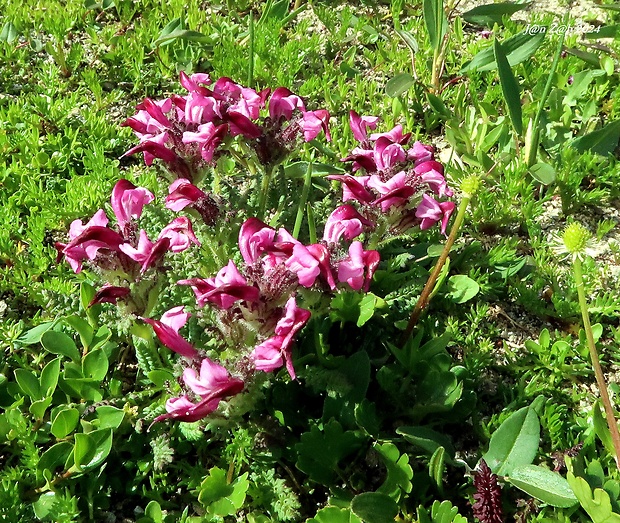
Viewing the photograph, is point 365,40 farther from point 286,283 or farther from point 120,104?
point 286,283

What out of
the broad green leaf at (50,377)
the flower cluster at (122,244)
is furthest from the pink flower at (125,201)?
the broad green leaf at (50,377)

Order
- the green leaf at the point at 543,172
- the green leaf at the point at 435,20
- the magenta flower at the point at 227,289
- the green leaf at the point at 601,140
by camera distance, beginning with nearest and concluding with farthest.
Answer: the magenta flower at the point at 227,289
the green leaf at the point at 543,172
the green leaf at the point at 601,140
the green leaf at the point at 435,20

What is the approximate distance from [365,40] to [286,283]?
99.4 inches

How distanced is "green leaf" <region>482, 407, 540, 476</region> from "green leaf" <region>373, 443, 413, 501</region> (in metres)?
0.27

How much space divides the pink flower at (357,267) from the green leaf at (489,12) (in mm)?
2263

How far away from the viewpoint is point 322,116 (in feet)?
7.34

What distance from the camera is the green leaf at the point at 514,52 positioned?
10.5 feet

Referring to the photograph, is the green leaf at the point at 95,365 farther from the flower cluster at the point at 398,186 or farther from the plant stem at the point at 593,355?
the plant stem at the point at 593,355

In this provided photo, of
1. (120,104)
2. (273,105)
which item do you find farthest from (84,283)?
(120,104)

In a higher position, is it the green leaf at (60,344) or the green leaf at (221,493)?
the green leaf at (60,344)

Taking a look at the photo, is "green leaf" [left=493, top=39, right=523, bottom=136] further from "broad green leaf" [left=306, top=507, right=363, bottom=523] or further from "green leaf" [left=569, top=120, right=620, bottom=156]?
"broad green leaf" [left=306, top=507, right=363, bottom=523]

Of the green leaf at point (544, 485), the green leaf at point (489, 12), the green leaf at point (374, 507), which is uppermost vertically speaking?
the green leaf at point (489, 12)

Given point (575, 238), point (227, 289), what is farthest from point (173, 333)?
point (575, 238)

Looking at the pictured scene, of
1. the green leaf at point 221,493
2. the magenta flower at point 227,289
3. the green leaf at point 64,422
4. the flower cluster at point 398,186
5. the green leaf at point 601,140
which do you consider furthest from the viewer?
the green leaf at point 601,140
